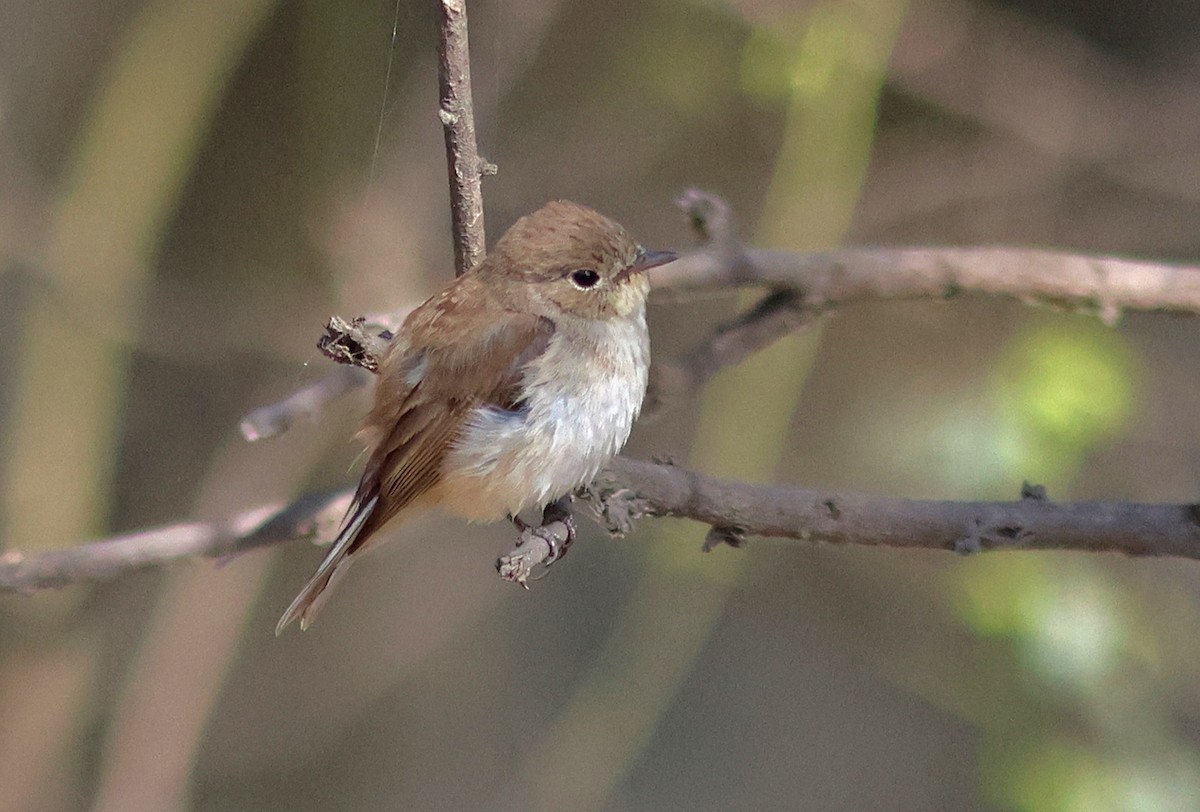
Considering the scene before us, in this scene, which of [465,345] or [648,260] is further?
[648,260]

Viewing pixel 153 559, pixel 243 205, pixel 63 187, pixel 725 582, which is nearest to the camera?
pixel 153 559

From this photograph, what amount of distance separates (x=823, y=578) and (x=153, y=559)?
7.89 feet

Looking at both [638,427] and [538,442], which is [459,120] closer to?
[538,442]

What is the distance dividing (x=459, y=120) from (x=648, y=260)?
0.73 m

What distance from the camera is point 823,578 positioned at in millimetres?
3906

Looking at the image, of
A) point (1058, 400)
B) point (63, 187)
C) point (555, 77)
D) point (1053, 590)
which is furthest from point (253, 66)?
point (1053, 590)

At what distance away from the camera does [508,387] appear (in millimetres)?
2096

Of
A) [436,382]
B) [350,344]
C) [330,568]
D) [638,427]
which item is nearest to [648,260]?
[436,382]

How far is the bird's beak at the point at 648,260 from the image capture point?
215cm

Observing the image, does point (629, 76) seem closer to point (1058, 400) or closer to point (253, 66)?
point (253, 66)

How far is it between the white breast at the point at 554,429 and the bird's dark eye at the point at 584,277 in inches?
2.8

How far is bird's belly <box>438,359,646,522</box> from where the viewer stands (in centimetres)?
201

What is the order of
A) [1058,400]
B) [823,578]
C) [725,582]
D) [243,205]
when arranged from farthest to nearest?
[823,578] < [725,582] < [243,205] < [1058,400]

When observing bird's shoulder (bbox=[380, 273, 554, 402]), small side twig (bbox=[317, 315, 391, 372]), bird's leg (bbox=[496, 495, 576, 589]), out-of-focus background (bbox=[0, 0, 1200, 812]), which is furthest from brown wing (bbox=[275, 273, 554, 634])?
out-of-focus background (bbox=[0, 0, 1200, 812])
